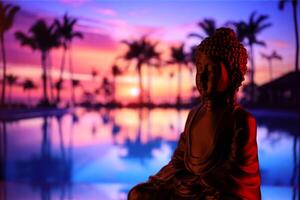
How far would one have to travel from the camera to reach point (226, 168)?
133 centimetres

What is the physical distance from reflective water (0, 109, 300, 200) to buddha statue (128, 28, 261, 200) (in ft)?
8.22

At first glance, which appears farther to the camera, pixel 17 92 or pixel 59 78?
pixel 59 78

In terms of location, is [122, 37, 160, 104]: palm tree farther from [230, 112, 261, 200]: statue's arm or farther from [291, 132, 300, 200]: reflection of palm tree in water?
[230, 112, 261, 200]: statue's arm

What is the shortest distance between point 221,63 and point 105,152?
18.4ft

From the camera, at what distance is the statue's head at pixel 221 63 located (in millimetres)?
1395

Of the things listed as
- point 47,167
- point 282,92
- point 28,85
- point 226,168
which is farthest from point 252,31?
point 226,168

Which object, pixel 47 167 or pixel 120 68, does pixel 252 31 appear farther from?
pixel 47 167

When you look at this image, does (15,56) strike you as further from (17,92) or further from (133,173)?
(133,173)

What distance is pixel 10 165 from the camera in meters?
5.96

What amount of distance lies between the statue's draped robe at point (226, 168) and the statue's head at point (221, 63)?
9 cm

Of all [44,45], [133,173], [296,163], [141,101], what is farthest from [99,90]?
[296,163]

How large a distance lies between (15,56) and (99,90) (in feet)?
5.39

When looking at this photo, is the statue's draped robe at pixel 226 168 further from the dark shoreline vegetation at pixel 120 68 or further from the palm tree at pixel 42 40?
the palm tree at pixel 42 40

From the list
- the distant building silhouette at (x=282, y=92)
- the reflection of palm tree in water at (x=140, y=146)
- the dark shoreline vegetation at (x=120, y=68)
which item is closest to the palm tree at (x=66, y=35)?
the dark shoreline vegetation at (x=120, y=68)
